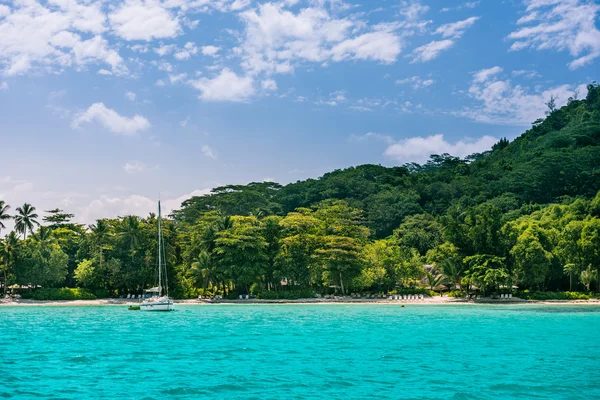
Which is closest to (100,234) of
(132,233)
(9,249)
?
(132,233)

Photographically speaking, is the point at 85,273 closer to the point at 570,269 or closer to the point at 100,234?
the point at 100,234

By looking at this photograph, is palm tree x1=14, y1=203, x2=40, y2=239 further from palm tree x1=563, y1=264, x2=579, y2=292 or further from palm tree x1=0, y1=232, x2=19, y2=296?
palm tree x1=563, y1=264, x2=579, y2=292

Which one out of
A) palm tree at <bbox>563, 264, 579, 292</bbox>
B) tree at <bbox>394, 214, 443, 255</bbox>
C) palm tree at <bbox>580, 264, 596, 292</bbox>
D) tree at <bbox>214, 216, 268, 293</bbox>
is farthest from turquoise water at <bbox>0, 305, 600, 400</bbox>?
tree at <bbox>394, 214, 443, 255</bbox>

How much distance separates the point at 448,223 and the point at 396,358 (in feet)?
131

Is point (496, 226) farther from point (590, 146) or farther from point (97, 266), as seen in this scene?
point (590, 146)

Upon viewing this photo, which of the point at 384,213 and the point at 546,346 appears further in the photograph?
the point at 384,213

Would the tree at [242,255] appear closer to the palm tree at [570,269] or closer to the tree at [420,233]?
the tree at [420,233]

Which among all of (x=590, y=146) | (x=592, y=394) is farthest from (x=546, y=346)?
(x=590, y=146)

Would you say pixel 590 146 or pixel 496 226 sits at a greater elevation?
pixel 590 146

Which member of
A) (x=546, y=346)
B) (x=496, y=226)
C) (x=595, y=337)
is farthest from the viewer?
(x=496, y=226)

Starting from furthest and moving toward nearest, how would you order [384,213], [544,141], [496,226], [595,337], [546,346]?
[544,141], [384,213], [496,226], [595,337], [546,346]

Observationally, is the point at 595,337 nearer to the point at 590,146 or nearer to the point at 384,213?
the point at 384,213

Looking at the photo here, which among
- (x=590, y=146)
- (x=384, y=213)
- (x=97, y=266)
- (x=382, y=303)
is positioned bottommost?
(x=382, y=303)

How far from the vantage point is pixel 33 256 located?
63688 mm
